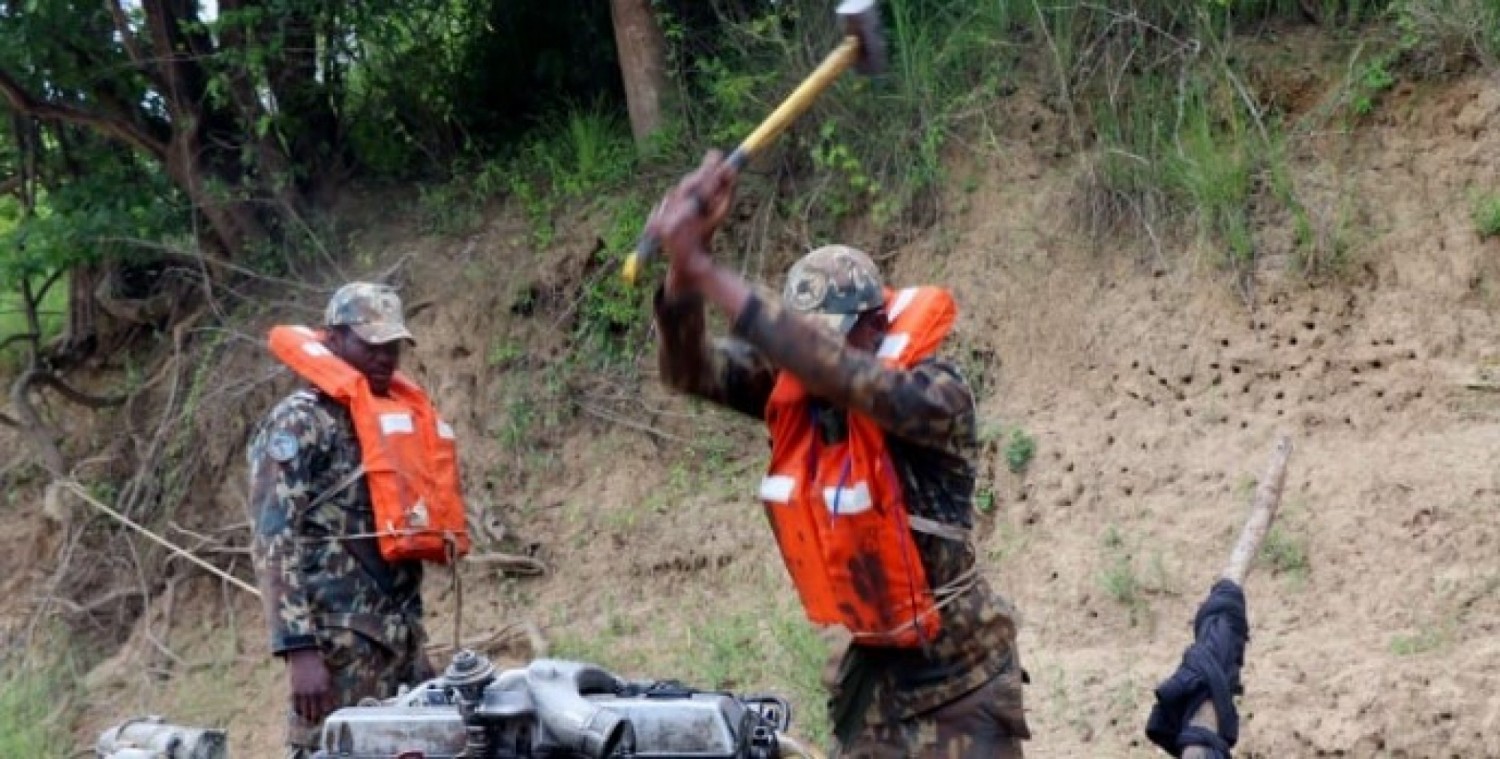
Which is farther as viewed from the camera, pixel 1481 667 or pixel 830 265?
pixel 1481 667

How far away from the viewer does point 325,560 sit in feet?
20.7

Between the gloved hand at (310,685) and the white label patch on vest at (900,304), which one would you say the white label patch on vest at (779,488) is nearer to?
the white label patch on vest at (900,304)

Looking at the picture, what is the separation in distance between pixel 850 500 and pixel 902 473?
19 cm

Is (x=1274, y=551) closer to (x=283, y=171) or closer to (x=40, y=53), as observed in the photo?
(x=283, y=171)

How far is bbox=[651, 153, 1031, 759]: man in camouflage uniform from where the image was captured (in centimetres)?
430

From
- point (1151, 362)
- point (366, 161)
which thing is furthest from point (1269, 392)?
point (366, 161)

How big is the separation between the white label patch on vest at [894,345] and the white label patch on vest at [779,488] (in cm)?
37

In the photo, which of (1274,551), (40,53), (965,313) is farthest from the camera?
(40,53)

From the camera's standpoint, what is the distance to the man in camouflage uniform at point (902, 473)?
430 centimetres

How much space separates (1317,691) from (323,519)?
3378 millimetres

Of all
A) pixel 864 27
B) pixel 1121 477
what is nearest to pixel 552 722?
pixel 864 27

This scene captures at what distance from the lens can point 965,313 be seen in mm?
8984

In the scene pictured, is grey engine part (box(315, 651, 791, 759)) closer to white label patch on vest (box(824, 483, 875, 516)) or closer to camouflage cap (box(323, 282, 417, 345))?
white label patch on vest (box(824, 483, 875, 516))

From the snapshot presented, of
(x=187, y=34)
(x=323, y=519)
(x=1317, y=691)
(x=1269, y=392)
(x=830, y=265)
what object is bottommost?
(x=1317, y=691)
